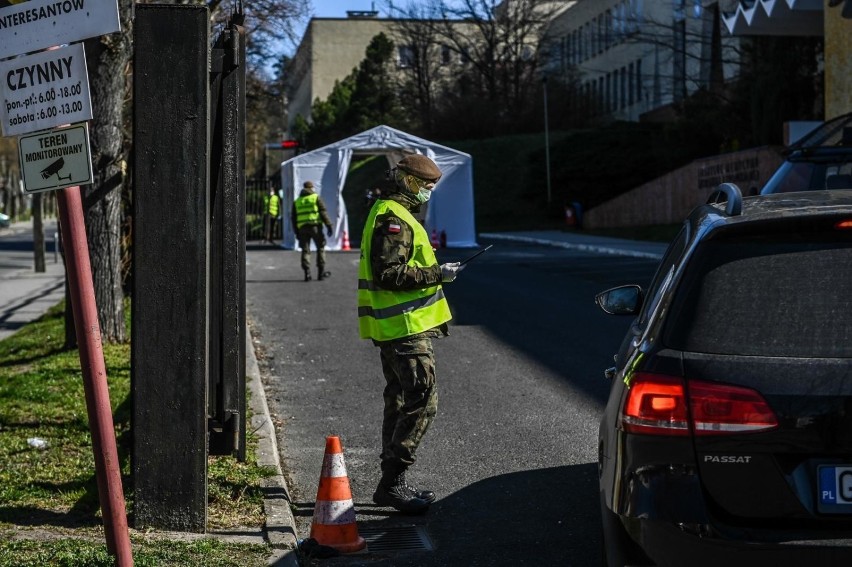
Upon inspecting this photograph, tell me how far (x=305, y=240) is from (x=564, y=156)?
30.9 metres

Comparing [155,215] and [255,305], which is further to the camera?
[255,305]

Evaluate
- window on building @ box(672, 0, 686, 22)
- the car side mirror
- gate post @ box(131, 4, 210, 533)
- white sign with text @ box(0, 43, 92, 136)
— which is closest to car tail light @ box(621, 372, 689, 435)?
the car side mirror

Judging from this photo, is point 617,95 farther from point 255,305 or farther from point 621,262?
point 255,305

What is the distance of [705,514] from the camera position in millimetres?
3838

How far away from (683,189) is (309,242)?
1822 cm

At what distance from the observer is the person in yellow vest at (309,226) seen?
23.2 meters

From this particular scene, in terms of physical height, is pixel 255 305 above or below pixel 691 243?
below

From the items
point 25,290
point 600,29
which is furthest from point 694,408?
point 600,29

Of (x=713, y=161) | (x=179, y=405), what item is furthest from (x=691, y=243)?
(x=713, y=161)

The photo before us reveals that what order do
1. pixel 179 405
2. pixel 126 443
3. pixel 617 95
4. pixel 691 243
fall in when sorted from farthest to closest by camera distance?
pixel 617 95, pixel 126 443, pixel 179 405, pixel 691 243

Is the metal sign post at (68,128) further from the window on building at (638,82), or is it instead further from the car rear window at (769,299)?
the window on building at (638,82)

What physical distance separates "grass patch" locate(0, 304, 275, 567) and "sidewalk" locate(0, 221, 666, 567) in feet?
0.30

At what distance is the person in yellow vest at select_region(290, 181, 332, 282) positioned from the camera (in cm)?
2320

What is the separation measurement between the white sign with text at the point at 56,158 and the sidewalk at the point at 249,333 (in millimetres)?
1815
